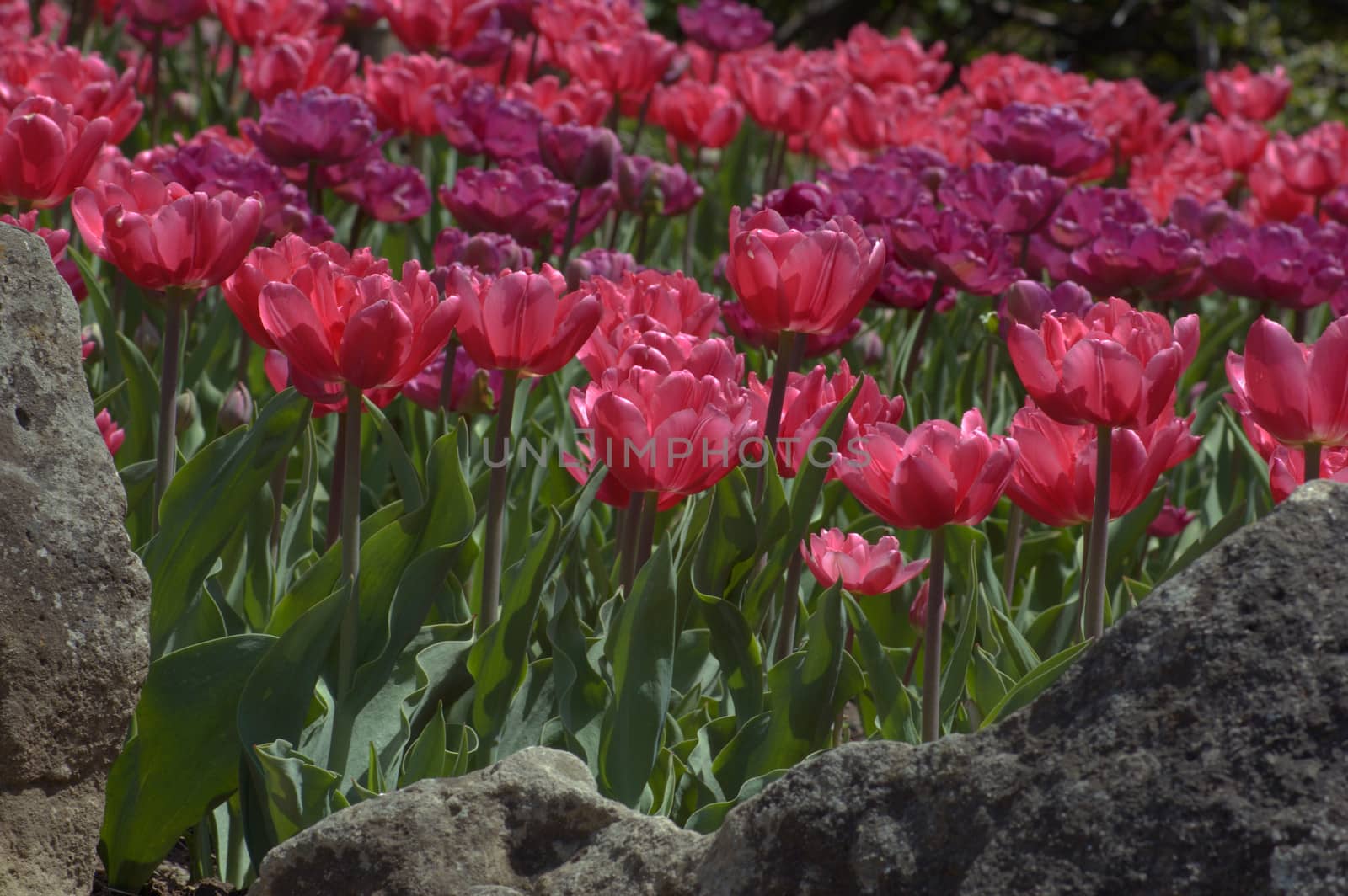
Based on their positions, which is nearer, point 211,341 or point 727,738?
point 727,738

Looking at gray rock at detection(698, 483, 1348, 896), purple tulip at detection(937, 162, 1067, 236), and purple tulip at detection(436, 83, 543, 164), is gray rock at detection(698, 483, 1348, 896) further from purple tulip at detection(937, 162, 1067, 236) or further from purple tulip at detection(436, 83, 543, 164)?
purple tulip at detection(436, 83, 543, 164)

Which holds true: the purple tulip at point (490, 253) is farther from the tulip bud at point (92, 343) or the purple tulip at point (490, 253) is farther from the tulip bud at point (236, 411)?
the tulip bud at point (92, 343)

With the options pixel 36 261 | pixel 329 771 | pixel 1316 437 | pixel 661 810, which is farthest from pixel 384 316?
pixel 1316 437

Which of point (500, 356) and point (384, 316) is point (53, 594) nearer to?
point (384, 316)

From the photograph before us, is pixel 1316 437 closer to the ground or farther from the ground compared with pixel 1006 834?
farther from the ground

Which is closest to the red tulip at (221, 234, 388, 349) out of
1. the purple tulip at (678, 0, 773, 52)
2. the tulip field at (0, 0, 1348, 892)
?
the tulip field at (0, 0, 1348, 892)

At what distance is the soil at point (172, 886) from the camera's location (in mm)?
1738

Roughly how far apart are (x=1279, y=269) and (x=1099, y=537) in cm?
145

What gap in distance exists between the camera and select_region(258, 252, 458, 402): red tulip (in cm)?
155

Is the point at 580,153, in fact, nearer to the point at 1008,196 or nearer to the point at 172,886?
the point at 1008,196

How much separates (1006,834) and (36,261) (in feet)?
3.64

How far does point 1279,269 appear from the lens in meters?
2.82

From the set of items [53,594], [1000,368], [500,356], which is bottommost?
[1000,368]

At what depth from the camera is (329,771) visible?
1.52 m
